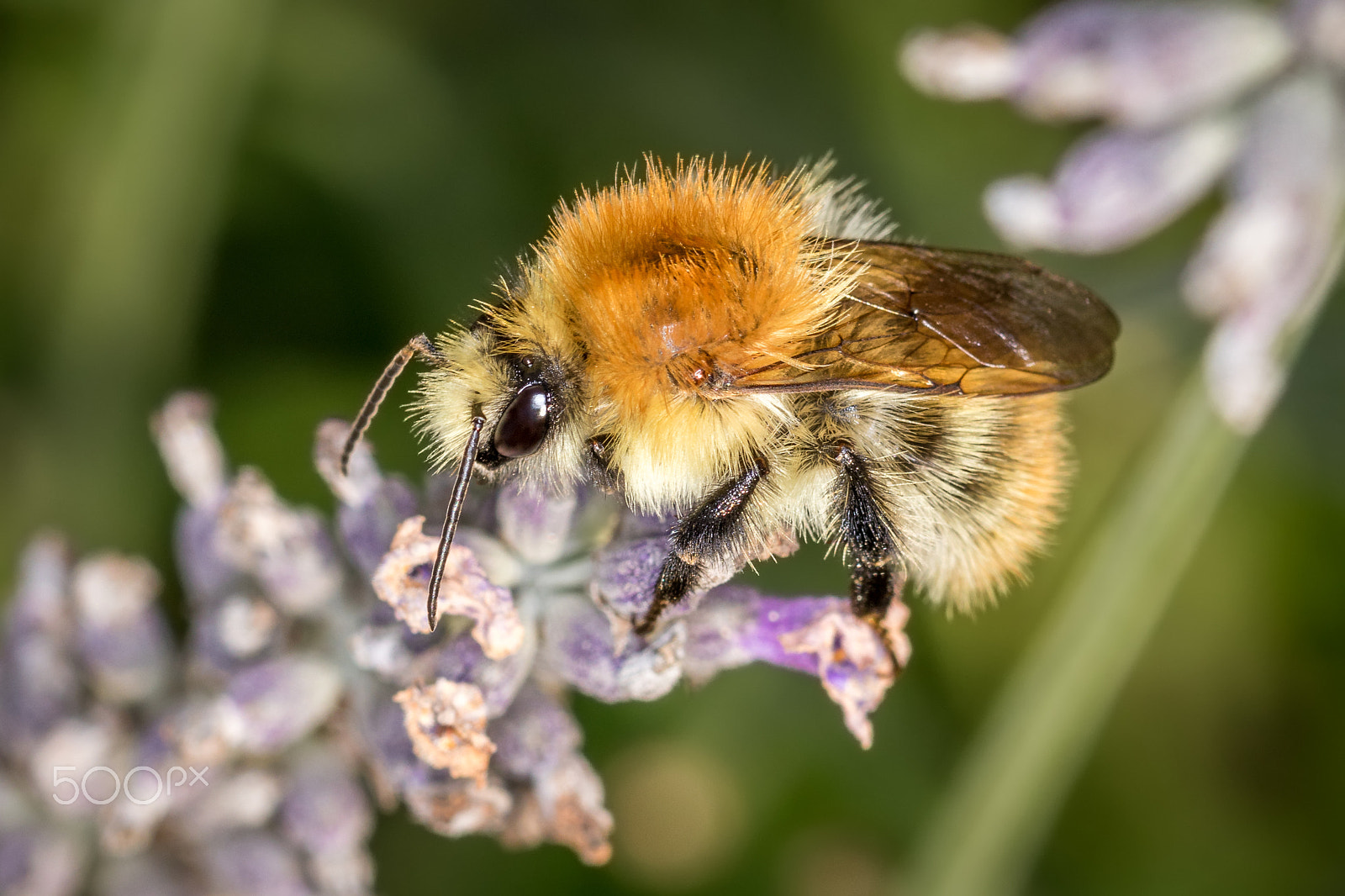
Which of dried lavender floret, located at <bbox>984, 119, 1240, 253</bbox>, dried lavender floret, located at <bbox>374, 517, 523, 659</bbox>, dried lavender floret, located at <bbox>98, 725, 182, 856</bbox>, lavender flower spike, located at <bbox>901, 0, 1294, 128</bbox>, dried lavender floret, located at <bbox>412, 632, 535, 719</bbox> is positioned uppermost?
lavender flower spike, located at <bbox>901, 0, 1294, 128</bbox>

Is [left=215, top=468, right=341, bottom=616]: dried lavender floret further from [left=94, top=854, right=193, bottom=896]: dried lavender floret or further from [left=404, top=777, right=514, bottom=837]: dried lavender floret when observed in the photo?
[left=94, top=854, right=193, bottom=896]: dried lavender floret

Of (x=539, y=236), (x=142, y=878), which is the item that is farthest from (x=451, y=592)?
(x=539, y=236)

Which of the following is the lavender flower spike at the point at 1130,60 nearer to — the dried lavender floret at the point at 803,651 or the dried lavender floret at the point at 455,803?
the dried lavender floret at the point at 803,651

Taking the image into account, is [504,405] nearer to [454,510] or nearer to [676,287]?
[454,510]

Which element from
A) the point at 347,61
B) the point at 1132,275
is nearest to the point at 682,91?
the point at 347,61

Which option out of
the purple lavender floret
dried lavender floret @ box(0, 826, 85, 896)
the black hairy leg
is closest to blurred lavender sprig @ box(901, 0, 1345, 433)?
the black hairy leg

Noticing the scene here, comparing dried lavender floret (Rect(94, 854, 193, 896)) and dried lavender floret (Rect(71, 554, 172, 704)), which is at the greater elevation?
dried lavender floret (Rect(71, 554, 172, 704))

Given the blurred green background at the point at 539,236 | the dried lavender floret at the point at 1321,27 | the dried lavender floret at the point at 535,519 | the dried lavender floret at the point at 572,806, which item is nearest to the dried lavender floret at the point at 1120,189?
the dried lavender floret at the point at 1321,27

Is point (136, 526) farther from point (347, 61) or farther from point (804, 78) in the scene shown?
point (804, 78)
